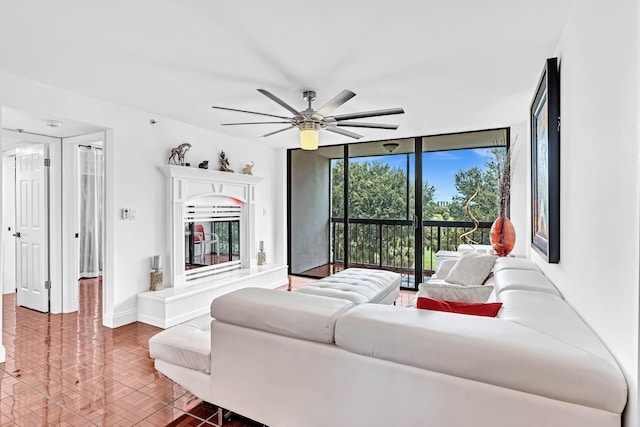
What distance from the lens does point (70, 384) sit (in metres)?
2.34

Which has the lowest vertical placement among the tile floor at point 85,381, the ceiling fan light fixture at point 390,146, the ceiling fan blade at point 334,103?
the tile floor at point 85,381

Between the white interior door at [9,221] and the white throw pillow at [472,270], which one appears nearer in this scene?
the white throw pillow at [472,270]

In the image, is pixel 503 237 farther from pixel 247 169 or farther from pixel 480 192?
pixel 247 169

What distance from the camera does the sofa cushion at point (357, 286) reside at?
2880 mm

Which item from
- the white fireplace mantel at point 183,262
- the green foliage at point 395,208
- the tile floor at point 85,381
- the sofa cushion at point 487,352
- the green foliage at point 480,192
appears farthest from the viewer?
the green foliage at point 395,208

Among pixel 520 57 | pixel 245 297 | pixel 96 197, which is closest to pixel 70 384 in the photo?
pixel 245 297

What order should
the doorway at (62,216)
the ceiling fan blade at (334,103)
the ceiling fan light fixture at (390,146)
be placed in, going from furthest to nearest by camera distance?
the ceiling fan light fixture at (390,146) → the doorway at (62,216) → the ceiling fan blade at (334,103)

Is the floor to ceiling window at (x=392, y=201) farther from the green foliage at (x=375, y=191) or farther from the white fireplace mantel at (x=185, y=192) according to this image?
the white fireplace mantel at (x=185, y=192)

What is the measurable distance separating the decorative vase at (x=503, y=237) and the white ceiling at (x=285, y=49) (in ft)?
3.85

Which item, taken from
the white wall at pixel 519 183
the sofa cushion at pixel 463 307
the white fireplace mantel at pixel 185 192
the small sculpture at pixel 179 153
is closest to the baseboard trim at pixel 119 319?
the white fireplace mantel at pixel 185 192

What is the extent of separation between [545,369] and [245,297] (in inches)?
49.2

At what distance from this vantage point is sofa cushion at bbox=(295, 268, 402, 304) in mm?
2880

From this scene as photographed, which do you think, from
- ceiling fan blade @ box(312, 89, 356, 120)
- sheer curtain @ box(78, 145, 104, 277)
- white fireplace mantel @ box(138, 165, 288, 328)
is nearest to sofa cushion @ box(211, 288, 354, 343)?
ceiling fan blade @ box(312, 89, 356, 120)

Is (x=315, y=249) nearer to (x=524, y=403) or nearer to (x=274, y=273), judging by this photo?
(x=274, y=273)
